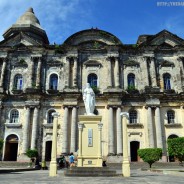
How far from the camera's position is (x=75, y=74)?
27281 millimetres

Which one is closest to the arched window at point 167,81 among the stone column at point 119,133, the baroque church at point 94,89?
the baroque church at point 94,89

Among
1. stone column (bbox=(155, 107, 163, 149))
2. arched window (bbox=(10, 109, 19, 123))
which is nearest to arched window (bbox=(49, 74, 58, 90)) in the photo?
arched window (bbox=(10, 109, 19, 123))

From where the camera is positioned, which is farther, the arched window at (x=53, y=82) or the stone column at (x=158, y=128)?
the arched window at (x=53, y=82)

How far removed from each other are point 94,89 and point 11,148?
34.9ft

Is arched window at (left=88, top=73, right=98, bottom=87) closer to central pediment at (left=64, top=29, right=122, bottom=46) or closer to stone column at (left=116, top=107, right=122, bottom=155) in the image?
central pediment at (left=64, top=29, right=122, bottom=46)

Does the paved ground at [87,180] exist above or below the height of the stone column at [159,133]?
below

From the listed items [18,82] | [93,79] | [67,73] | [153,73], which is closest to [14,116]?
[18,82]

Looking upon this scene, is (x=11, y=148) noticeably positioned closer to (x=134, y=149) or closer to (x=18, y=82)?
(x=18, y=82)

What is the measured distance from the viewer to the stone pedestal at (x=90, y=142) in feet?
43.8

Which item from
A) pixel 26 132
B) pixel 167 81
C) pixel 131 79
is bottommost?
pixel 26 132

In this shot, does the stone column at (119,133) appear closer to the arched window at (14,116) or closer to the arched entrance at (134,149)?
the arched entrance at (134,149)

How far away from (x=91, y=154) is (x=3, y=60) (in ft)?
62.8

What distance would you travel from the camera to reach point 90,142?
13570mm

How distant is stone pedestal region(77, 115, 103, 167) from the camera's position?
13.4m
